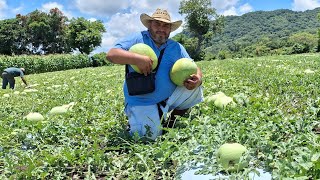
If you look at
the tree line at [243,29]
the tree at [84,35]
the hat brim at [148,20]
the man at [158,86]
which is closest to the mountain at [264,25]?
the tree line at [243,29]

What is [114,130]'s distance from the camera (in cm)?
427

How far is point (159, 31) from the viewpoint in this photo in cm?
406

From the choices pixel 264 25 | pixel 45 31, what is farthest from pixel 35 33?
pixel 264 25

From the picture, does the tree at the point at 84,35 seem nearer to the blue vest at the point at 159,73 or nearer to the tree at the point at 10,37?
the tree at the point at 10,37

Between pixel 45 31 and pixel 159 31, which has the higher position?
pixel 45 31

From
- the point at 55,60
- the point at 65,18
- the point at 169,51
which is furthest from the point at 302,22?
the point at 169,51

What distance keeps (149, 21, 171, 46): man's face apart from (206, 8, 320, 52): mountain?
392ft

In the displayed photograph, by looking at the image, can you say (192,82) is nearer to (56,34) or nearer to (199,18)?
(199,18)

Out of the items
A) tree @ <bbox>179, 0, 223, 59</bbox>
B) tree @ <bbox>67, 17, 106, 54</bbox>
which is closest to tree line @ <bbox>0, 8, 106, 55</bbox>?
tree @ <bbox>67, 17, 106, 54</bbox>

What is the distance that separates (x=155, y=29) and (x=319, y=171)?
2.43m

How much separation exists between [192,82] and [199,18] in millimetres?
67551

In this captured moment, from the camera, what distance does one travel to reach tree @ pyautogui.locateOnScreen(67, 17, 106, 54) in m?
62.7

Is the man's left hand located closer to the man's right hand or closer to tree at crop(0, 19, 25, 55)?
the man's right hand

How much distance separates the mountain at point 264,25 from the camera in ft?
433
